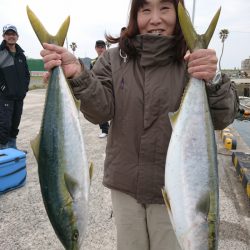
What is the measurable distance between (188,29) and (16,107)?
547 cm

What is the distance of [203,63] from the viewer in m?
1.69

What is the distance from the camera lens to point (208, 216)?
1670 millimetres

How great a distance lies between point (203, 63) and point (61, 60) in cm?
74

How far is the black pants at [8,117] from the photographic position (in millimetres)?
6301

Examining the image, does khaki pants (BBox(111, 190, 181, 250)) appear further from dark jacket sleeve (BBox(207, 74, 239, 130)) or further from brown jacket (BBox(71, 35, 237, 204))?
dark jacket sleeve (BBox(207, 74, 239, 130))

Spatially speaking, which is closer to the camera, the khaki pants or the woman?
the woman

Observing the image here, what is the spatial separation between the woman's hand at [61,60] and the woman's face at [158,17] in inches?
22.0

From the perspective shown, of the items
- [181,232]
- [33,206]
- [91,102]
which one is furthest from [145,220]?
[33,206]

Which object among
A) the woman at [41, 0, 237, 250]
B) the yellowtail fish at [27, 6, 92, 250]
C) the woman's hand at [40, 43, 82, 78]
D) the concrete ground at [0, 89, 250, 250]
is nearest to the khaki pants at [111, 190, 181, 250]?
the woman at [41, 0, 237, 250]

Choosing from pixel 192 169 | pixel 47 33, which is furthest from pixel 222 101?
pixel 47 33

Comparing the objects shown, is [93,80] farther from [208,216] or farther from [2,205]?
[2,205]

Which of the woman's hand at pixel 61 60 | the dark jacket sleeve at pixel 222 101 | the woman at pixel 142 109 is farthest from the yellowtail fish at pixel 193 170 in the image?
the woman's hand at pixel 61 60

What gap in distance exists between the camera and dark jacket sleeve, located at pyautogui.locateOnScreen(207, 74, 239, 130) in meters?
1.91

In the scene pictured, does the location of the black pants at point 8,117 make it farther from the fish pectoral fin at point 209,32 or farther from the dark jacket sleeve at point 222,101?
the fish pectoral fin at point 209,32
